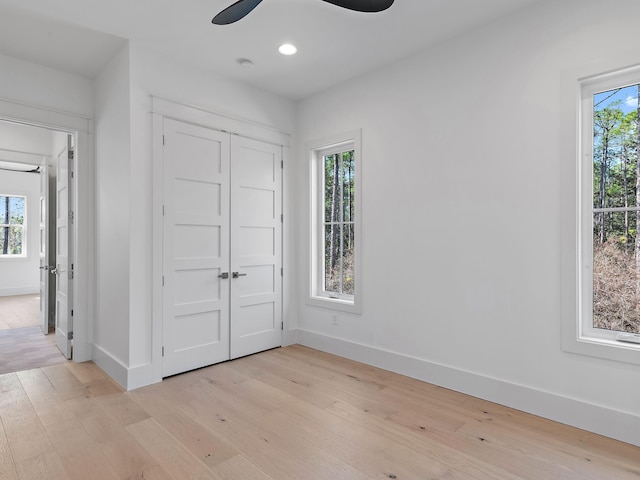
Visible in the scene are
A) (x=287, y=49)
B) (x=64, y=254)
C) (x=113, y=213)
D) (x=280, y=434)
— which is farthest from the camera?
(x=64, y=254)

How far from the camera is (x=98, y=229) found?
3684 mm

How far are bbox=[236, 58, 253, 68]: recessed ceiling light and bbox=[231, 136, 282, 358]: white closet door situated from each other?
0.69 meters

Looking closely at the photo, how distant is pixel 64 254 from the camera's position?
3.94m

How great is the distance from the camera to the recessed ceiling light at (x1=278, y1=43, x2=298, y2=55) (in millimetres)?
3174

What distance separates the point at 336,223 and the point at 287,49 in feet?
5.88

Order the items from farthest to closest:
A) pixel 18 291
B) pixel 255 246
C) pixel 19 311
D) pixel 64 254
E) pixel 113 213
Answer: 1. pixel 18 291
2. pixel 19 311
3. pixel 255 246
4. pixel 64 254
5. pixel 113 213

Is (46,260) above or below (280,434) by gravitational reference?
above

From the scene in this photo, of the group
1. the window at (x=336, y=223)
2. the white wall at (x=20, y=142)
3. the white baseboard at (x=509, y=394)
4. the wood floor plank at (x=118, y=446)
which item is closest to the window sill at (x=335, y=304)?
the window at (x=336, y=223)

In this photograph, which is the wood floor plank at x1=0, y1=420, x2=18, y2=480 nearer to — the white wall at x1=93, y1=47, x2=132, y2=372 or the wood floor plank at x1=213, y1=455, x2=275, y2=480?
the white wall at x1=93, y1=47, x2=132, y2=372

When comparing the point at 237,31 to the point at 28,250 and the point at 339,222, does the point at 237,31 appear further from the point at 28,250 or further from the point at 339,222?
the point at 28,250

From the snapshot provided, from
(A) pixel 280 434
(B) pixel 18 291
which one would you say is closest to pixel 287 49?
(A) pixel 280 434

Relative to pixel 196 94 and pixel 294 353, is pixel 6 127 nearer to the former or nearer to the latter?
pixel 196 94

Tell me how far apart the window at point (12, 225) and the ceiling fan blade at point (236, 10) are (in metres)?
8.86

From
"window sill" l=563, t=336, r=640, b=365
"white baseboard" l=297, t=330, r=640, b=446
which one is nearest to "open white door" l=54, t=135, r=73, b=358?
"white baseboard" l=297, t=330, r=640, b=446
